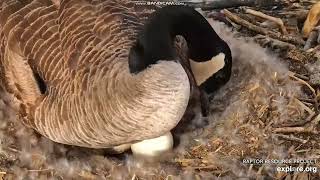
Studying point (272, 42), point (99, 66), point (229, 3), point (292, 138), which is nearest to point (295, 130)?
point (292, 138)

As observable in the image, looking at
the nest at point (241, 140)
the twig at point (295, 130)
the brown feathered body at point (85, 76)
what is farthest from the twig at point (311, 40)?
the brown feathered body at point (85, 76)

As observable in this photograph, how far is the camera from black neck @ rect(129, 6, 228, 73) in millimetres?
944

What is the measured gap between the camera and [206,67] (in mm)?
1035

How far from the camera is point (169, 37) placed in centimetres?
96

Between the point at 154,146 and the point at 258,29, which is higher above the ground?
the point at 258,29

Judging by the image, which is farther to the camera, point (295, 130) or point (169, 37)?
point (295, 130)

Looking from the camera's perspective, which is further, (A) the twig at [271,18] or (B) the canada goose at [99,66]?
(A) the twig at [271,18]

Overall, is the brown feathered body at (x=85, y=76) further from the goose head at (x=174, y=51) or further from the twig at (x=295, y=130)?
the twig at (x=295, y=130)

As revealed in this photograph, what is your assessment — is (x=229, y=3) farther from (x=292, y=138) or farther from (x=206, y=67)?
(x=292, y=138)

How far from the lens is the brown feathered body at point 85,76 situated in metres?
0.94

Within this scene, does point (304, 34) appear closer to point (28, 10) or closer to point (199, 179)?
point (199, 179)

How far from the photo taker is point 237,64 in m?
1.11

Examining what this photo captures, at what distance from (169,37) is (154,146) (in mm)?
219

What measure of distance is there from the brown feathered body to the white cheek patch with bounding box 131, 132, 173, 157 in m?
0.06
